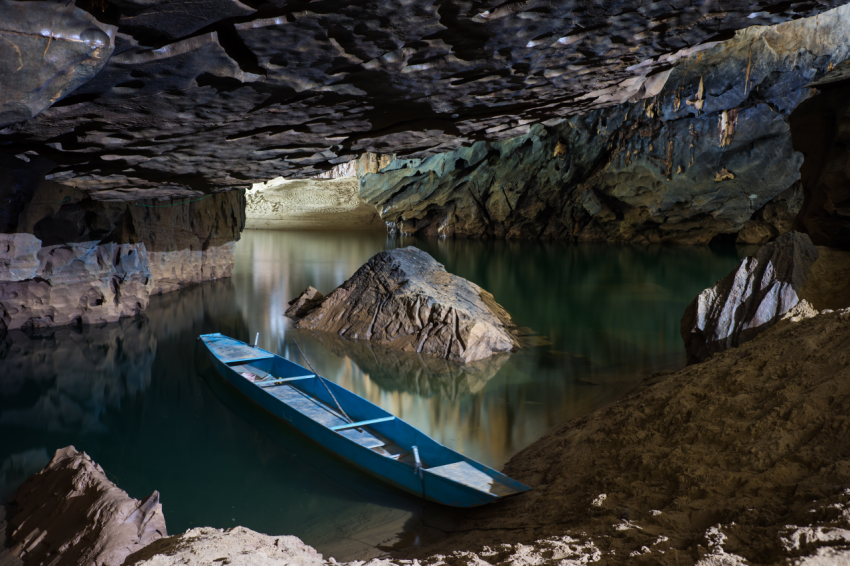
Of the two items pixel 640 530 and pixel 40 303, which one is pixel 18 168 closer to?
pixel 40 303

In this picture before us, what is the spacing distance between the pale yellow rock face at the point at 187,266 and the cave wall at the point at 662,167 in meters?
10.8

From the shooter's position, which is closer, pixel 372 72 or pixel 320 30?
pixel 320 30

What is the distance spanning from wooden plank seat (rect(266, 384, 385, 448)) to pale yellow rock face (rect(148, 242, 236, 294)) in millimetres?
8109

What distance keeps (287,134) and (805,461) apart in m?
5.43

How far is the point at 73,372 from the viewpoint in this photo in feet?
27.6

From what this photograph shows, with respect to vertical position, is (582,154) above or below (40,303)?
above

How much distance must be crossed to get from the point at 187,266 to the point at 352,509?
1241cm

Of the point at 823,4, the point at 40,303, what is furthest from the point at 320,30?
the point at 40,303

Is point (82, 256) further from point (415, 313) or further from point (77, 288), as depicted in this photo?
point (415, 313)

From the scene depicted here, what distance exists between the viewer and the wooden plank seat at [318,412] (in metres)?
5.45

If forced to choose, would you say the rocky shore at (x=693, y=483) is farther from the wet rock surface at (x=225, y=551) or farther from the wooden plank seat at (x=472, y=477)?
the wooden plank seat at (x=472, y=477)

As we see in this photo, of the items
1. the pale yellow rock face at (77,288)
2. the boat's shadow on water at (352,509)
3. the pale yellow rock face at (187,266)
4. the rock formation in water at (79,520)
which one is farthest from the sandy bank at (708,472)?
A: the pale yellow rock face at (187,266)

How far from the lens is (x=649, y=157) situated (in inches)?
880

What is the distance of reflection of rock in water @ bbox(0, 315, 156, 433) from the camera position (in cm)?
695
